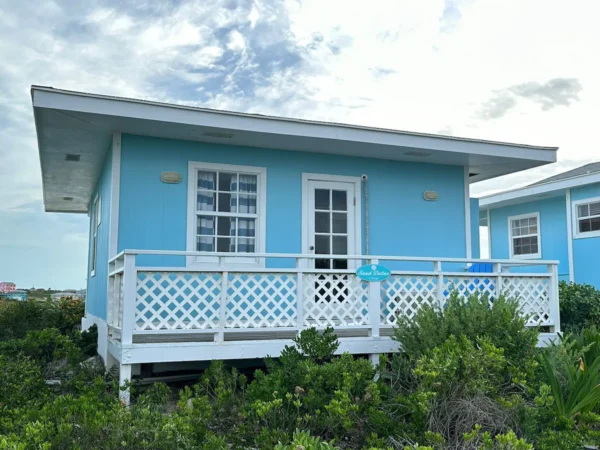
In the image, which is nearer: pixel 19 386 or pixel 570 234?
pixel 19 386

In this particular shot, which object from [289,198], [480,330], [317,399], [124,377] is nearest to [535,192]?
[289,198]

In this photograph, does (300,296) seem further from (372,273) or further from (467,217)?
(467,217)

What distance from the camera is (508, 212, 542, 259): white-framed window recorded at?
15.1 metres

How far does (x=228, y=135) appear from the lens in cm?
748

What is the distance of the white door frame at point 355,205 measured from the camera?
26.8ft

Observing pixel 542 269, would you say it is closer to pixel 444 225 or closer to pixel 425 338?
pixel 444 225

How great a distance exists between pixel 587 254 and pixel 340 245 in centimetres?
805

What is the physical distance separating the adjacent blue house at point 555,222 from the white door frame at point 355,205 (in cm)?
735

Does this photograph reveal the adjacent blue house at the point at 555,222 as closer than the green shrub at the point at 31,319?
No

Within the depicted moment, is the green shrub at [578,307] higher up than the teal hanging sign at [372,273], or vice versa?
the teal hanging sign at [372,273]

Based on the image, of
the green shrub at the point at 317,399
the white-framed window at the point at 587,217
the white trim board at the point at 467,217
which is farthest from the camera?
the white-framed window at the point at 587,217

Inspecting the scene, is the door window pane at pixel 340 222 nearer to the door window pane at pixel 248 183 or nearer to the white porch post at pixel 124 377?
the door window pane at pixel 248 183

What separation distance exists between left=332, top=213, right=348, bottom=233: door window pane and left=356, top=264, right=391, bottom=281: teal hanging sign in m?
2.02

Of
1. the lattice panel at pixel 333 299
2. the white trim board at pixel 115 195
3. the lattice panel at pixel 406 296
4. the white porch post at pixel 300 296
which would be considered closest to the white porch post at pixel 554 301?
the lattice panel at pixel 406 296
